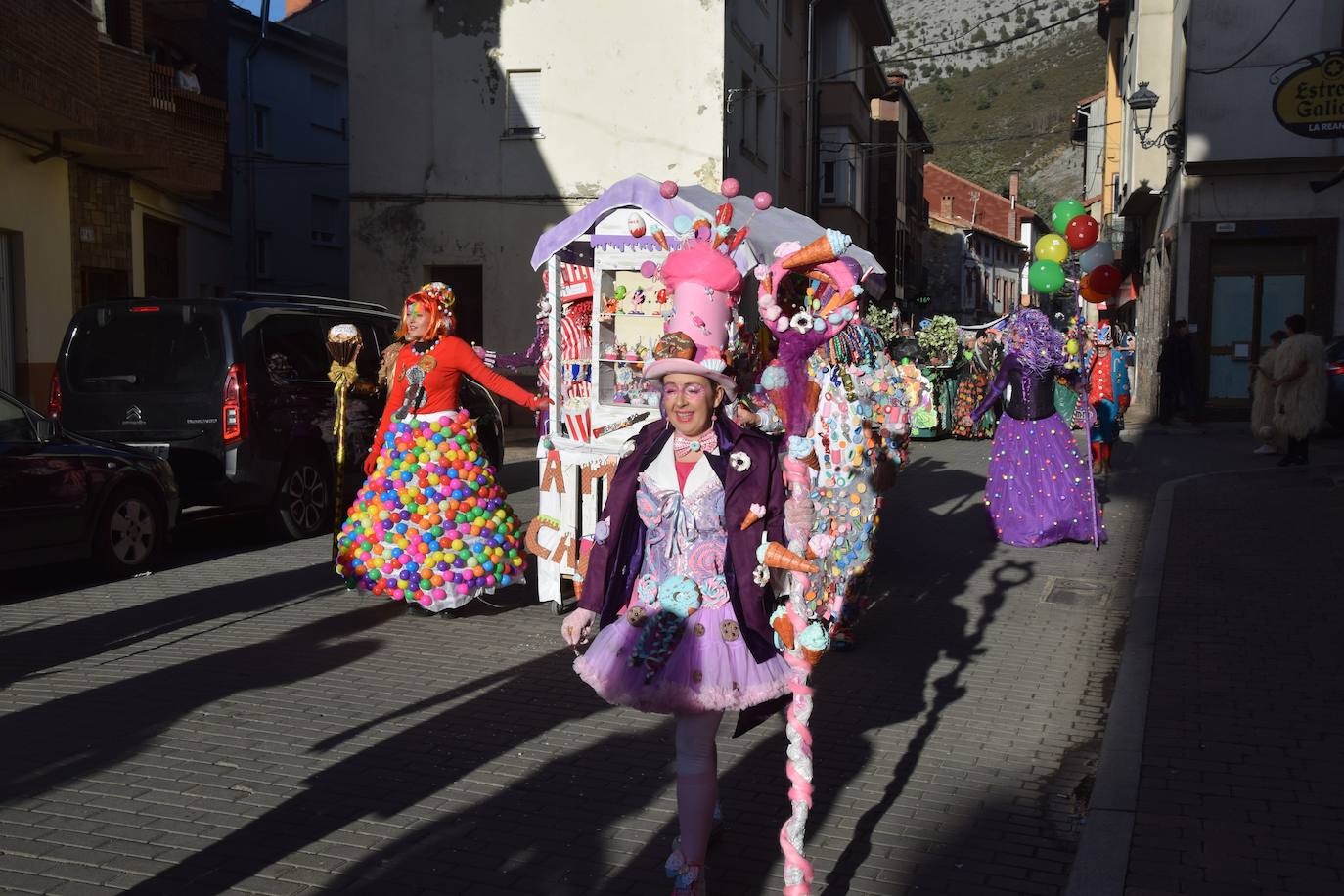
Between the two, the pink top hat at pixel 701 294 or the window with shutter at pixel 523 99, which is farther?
the window with shutter at pixel 523 99

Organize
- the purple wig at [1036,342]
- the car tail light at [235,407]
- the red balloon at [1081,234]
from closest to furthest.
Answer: the car tail light at [235,407] < the purple wig at [1036,342] < the red balloon at [1081,234]

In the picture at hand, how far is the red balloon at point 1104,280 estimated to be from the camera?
45.4ft

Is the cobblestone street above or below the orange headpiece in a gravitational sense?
below

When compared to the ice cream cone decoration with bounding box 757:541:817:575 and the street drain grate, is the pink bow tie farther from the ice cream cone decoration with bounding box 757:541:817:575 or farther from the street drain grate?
the street drain grate

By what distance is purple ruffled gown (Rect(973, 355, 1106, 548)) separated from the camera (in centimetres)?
1061

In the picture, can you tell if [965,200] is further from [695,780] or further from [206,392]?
[695,780]

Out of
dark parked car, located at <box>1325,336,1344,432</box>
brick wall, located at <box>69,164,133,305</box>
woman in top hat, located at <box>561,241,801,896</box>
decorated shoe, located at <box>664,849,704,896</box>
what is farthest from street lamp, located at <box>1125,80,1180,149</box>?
decorated shoe, located at <box>664,849,704,896</box>

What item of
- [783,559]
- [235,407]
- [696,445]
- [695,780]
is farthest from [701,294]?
[235,407]

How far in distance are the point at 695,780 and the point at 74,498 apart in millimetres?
6428

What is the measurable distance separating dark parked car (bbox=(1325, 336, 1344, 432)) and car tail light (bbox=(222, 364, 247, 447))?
1595 cm

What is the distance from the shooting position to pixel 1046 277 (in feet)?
41.0

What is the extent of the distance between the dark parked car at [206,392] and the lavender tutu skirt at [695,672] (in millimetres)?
6734

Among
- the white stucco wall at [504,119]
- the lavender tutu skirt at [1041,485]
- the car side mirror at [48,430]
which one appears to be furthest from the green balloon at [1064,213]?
the white stucco wall at [504,119]

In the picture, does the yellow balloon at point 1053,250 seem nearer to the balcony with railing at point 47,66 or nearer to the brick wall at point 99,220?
the balcony with railing at point 47,66
